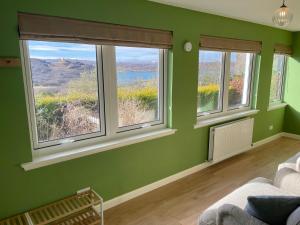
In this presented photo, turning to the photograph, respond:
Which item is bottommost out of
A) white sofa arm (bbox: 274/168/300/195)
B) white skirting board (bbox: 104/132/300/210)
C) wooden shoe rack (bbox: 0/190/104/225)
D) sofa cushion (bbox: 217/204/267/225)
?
white skirting board (bbox: 104/132/300/210)

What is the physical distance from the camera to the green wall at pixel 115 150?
179 cm

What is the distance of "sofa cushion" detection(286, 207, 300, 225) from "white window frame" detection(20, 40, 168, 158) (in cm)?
172

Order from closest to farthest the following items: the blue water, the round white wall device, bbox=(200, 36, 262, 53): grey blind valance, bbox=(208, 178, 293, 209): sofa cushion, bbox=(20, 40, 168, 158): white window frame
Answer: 1. bbox=(208, 178, 293, 209): sofa cushion
2. bbox=(20, 40, 168, 158): white window frame
3. the blue water
4. the round white wall device
5. bbox=(200, 36, 262, 53): grey blind valance

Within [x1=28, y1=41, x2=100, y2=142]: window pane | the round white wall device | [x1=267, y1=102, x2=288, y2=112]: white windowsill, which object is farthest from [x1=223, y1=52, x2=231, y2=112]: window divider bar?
[x1=28, y1=41, x2=100, y2=142]: window pane

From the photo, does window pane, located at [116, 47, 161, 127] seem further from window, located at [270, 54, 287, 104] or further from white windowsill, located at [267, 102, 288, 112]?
window, located at [270, 54, 287, 104]

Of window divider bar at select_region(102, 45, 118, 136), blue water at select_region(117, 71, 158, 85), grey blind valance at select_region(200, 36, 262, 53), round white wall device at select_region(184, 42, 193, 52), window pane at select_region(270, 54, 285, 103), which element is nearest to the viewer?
window divider bar at select_region(102, 45, 118, 136)

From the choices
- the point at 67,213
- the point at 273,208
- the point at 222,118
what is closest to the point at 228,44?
the point at 222,118

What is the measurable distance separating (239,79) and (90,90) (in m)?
2.74

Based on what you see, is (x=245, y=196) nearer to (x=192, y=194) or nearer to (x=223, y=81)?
(x=192, y=194)

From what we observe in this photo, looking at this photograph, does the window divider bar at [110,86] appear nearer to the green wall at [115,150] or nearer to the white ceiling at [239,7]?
the green wall at [115,150]

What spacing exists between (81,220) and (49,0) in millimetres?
1925

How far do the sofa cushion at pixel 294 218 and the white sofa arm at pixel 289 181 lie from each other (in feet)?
2.54

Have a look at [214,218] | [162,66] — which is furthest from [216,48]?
[214,218]

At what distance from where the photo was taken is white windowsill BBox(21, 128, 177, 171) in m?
1.94
